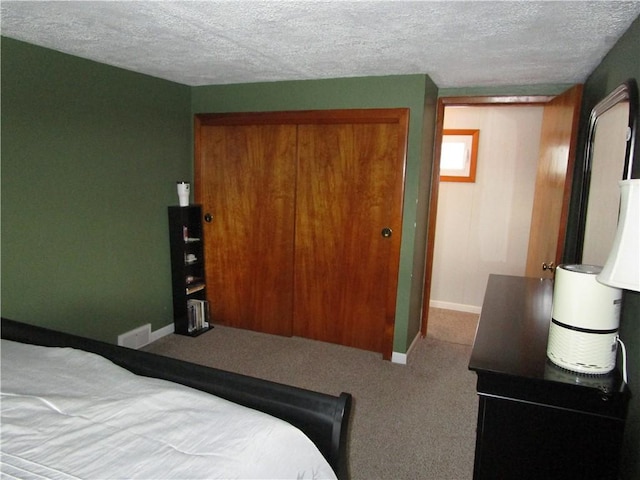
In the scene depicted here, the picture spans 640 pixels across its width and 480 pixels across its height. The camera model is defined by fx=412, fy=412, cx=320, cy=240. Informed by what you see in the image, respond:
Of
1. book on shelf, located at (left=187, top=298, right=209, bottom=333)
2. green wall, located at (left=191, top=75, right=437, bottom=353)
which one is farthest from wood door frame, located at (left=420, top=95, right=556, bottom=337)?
book on shelf, located at (left=187, top=298, right=209, bottom=333)

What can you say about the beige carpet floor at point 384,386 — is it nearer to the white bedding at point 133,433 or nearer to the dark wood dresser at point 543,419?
the dark wood dresser at point 543,419

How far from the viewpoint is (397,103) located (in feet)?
9.77

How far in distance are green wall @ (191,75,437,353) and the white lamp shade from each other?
6.38 ft

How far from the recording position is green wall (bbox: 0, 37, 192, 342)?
236cm

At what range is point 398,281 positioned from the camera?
317cm

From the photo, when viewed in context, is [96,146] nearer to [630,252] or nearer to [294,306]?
[294,306]

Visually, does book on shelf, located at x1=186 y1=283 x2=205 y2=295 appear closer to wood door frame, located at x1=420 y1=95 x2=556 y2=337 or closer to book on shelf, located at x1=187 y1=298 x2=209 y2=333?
book on shelf, located at x1=187 y1=298 x2=209 y2=333

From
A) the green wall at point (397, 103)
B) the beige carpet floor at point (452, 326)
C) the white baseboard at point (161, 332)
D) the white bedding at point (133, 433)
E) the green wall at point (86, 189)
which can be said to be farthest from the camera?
the beige carpet floor at point (452, 326)

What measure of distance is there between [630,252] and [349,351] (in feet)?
8.23

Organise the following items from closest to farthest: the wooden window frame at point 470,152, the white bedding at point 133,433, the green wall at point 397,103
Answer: the white bedding at point 133,433 < the green wall at point 397,103 < the wooden window frame at point 470,152

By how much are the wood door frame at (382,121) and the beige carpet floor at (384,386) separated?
35 centimetres

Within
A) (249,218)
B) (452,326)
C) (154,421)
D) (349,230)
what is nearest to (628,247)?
(154,421)

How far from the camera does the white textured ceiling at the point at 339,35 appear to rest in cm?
174

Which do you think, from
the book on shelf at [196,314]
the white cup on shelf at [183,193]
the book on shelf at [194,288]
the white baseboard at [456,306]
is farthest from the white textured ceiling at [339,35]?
the white baseboard at [456,306]
